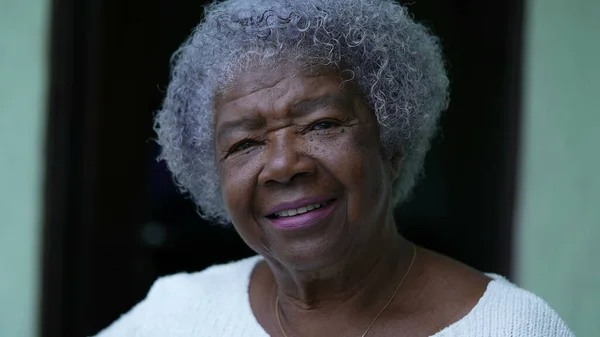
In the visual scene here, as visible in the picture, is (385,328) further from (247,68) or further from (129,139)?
(129,139)

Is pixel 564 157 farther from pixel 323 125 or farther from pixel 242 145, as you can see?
pixel 242 145

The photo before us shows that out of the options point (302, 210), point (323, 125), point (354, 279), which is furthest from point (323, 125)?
point (354, 279)

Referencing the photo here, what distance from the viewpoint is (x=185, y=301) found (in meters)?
2.29

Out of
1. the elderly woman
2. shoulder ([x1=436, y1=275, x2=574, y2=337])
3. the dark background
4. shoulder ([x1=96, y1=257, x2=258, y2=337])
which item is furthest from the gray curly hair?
the dark background

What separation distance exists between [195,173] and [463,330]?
103 centimetres

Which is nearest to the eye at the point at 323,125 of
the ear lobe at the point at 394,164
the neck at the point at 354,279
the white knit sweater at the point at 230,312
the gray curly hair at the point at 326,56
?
the gray curly hair at the point at 326,56

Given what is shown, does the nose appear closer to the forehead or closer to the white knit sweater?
the forehead

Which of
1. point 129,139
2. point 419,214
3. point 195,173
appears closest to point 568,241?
point 419,214

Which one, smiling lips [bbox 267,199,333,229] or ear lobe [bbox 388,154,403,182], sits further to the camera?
ear lobe [bbox 388,154,403,182]

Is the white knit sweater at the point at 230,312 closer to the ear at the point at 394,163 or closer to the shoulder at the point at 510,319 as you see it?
the shoulder at the point at 510,319

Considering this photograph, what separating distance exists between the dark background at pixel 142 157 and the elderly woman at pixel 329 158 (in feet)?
4.36

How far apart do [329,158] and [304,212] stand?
0.54 ft

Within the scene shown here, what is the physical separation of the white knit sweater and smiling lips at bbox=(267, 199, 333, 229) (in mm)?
427

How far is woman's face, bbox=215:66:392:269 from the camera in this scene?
5.77 ft
